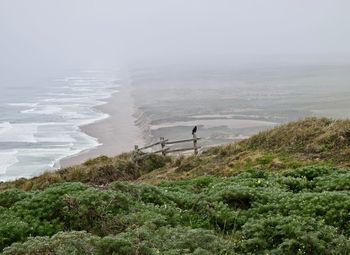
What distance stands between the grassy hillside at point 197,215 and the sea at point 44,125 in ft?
89.3

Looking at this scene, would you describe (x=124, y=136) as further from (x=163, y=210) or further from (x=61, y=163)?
(x=163, y=210)

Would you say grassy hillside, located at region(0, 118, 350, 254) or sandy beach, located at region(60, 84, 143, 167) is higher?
grassy hillside, located at region(0, 118, 350, 254)

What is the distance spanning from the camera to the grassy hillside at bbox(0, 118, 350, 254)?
837 cm

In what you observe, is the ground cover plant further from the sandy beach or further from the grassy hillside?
the sandy beach

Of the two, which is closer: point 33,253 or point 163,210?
point 33,253

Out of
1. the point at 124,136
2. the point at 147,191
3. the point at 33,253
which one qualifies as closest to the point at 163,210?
the point at 147,191

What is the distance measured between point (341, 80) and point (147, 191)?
78.6 m

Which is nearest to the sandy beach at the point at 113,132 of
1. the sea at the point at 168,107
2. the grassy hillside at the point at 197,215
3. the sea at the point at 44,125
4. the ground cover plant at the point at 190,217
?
the sea at the point at 44,125

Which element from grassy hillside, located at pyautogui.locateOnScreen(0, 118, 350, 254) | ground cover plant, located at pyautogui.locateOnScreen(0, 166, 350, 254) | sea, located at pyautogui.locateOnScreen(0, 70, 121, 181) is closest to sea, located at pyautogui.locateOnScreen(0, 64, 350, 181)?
sea, located at pyautogui.locateOnScreen(0, 70, 121, 181)

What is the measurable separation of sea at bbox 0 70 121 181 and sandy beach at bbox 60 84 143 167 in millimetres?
1145

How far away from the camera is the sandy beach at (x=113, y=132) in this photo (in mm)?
42484

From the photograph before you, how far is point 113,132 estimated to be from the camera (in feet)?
172

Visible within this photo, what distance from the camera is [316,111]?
53.5 metres

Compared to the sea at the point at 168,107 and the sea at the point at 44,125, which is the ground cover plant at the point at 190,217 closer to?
the sea at the point at 168,107
